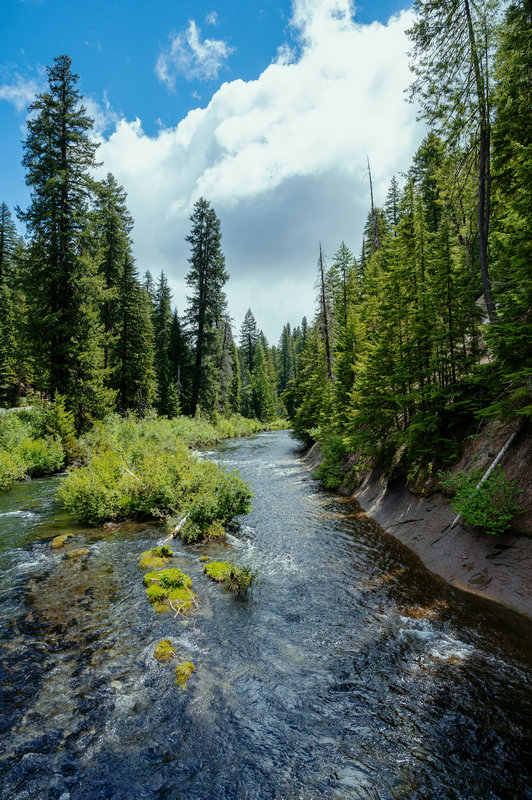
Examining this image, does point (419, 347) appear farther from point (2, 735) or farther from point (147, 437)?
point (147, 437)

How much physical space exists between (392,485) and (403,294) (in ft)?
24.0

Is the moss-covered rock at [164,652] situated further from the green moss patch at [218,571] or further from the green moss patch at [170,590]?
the green moss patch at [218,571]

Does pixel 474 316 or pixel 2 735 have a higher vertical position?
pixel 474 316

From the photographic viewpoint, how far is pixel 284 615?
7.04m

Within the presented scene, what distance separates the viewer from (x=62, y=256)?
21672mm

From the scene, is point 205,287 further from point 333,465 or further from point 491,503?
point 491,503

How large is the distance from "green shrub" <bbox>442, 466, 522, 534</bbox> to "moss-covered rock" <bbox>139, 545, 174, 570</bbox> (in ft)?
23.9

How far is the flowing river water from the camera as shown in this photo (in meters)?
3.82

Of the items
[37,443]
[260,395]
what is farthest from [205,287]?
[260,395]

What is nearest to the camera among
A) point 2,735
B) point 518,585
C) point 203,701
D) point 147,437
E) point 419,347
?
point 2,735

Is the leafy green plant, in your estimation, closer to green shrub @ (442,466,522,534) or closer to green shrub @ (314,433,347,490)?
green shrub @ (442,466,522,534)

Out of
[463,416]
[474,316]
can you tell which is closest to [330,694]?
[463,416]

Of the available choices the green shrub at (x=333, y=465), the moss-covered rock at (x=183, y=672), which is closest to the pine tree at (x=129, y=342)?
the green shrub at (x=333, y=465)

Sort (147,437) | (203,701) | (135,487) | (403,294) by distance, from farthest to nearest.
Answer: (147,437) → (403,294) → (135,487) → (203,701)
